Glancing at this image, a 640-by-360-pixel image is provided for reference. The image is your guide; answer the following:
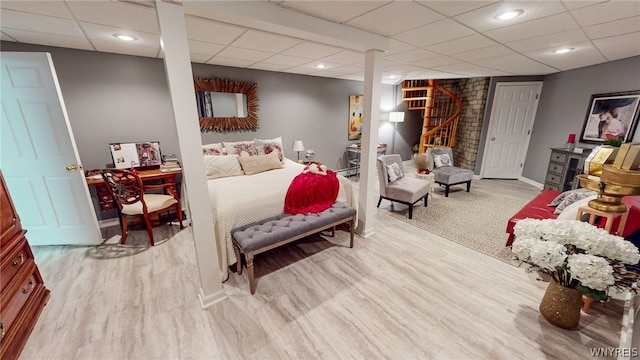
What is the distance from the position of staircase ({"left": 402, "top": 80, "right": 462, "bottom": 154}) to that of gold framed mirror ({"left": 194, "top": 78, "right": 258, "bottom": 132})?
407 centimetres

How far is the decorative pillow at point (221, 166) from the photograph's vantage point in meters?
3.12

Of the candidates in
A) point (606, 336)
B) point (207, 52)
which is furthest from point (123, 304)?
point (606, 336)

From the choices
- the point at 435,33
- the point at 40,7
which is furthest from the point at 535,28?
the point at 40,7

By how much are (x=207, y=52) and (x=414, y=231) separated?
11.5ft

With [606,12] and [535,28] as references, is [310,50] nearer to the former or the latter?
[535,28]

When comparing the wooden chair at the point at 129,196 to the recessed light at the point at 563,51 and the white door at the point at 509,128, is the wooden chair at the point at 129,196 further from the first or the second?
the white door at the point at 509,128

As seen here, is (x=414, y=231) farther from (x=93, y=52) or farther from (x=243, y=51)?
(x=93, y=52)

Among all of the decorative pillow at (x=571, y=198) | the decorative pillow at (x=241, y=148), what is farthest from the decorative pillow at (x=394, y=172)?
the decorative pillow at (x=241, y=148)

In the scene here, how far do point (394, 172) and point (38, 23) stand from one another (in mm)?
4140

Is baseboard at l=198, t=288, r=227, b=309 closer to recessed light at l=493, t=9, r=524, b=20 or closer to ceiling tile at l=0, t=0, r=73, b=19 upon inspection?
ceiling tile at l=0, t=0, r=73, b=19

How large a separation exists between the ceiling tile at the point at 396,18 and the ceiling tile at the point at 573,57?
Answer: 2.06 metres

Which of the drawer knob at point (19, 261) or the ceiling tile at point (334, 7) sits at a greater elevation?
the ceiling tile at point (334, 7)

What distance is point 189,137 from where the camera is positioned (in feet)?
5.37

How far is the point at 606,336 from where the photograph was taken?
1.63 m
